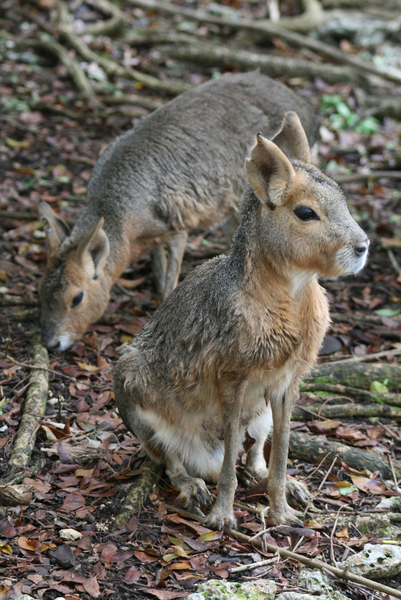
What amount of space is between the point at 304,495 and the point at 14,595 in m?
1.74

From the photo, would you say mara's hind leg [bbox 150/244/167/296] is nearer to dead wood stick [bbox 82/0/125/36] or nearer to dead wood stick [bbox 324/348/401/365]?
dead wood stick [bbox 324/348/401/365]

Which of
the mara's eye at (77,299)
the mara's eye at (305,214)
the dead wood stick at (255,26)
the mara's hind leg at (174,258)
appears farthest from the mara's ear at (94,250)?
the dead wood stick at (255,26)

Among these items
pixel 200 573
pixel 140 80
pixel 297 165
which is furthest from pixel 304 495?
pixel 140 80

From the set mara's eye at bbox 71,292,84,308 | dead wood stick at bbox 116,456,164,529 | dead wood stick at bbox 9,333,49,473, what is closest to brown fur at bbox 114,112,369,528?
dead wood stick at bbox 116,456,164,529

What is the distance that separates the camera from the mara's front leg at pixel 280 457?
368 cm

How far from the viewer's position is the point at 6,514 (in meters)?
3.62

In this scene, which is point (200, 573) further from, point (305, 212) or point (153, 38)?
point (153, 38)

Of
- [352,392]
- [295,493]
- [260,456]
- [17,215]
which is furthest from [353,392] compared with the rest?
[17,215]

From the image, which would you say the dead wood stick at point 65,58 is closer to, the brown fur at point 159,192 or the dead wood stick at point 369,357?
the brown fur at point 159,192

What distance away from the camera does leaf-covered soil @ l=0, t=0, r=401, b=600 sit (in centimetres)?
335

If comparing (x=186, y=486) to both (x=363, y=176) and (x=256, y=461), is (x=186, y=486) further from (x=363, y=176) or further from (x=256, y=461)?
(x=363, y=176)

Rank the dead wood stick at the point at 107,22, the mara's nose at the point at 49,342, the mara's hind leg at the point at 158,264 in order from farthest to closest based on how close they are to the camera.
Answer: the dead wood stick at the point at 107,22, the mara's hind leg at the point at 158,264, the mara's nose at the point at 49,342

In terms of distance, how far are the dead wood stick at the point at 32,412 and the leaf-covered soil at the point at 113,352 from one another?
0.09 metres

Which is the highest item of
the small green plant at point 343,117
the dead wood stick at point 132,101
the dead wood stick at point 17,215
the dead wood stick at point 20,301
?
the small green plant at point 343,117
